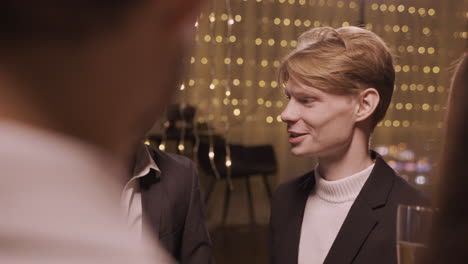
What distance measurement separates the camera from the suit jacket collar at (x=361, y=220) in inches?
58.1

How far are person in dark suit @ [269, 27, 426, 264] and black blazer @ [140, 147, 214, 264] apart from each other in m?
0.23

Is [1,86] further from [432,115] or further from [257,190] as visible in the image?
[432,115]

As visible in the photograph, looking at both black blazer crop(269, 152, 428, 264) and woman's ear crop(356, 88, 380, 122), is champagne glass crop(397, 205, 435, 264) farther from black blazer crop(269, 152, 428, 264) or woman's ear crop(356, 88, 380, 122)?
woman's ear crop(356, 88, 380, 122)

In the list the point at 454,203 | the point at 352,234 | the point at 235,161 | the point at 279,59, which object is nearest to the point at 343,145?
the point at 352,234

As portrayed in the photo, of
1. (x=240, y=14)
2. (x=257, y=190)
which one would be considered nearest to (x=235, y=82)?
(x=240, y=14)

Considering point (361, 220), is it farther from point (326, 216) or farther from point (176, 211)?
point (176, 211)

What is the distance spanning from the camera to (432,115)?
22.3 ft

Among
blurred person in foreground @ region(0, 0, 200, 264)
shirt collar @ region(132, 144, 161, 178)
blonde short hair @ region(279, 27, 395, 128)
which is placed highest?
blurred person in foreground @ region(0, 0, 200, 264)

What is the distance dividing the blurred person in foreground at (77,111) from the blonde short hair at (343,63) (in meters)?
1.17

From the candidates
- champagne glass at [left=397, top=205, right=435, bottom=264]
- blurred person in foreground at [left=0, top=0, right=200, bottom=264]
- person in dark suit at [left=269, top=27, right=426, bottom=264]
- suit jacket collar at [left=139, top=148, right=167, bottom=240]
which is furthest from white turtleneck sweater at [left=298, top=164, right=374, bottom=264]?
blurred person in foreground at [left=0, top=0, right=200, bottom=264]

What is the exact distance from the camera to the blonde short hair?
148cm

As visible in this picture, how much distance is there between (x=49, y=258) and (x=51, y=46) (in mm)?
112

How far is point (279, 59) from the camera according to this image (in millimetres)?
6559

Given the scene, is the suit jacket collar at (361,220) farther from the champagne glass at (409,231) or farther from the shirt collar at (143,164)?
the champagne glass at (409,231)
